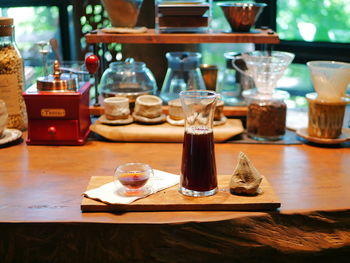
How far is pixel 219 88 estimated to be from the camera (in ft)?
6.82

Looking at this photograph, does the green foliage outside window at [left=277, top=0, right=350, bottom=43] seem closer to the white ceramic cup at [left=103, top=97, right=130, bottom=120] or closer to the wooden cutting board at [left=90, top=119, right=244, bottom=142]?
the wooden cutting board at [left=90, top=119, right=244, bottom=142]

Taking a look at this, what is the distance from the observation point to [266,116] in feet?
5.97

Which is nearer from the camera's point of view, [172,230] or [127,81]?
[172,230]

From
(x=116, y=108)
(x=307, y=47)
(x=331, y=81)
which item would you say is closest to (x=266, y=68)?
(x=331, y=81)

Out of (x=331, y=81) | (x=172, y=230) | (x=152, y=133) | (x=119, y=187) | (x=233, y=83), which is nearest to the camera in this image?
(x=172, y=230)

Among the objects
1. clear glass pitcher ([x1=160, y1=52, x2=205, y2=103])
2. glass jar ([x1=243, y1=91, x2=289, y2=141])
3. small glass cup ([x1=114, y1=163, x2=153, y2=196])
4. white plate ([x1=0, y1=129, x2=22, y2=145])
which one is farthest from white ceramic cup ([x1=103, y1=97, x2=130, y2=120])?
small glass cup ([x1=114, y1=163, x2=153, y2=196])

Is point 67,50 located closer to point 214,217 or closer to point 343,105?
point 343,105

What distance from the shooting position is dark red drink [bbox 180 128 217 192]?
1.29m

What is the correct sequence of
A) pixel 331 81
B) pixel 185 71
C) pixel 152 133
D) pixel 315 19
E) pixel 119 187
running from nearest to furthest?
pixel 119 187, pixel 331 81, pixel 152 133, pixel 185 71, pixel 315 19

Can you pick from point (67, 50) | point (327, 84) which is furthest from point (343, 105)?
point (67, 50)

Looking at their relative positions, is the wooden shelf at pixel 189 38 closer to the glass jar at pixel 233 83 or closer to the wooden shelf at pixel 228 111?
the glass jar at pixel 233 83

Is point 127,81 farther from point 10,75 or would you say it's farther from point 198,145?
point 198,145

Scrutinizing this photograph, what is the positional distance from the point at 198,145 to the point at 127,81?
79 centimetres

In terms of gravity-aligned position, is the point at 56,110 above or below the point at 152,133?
above
